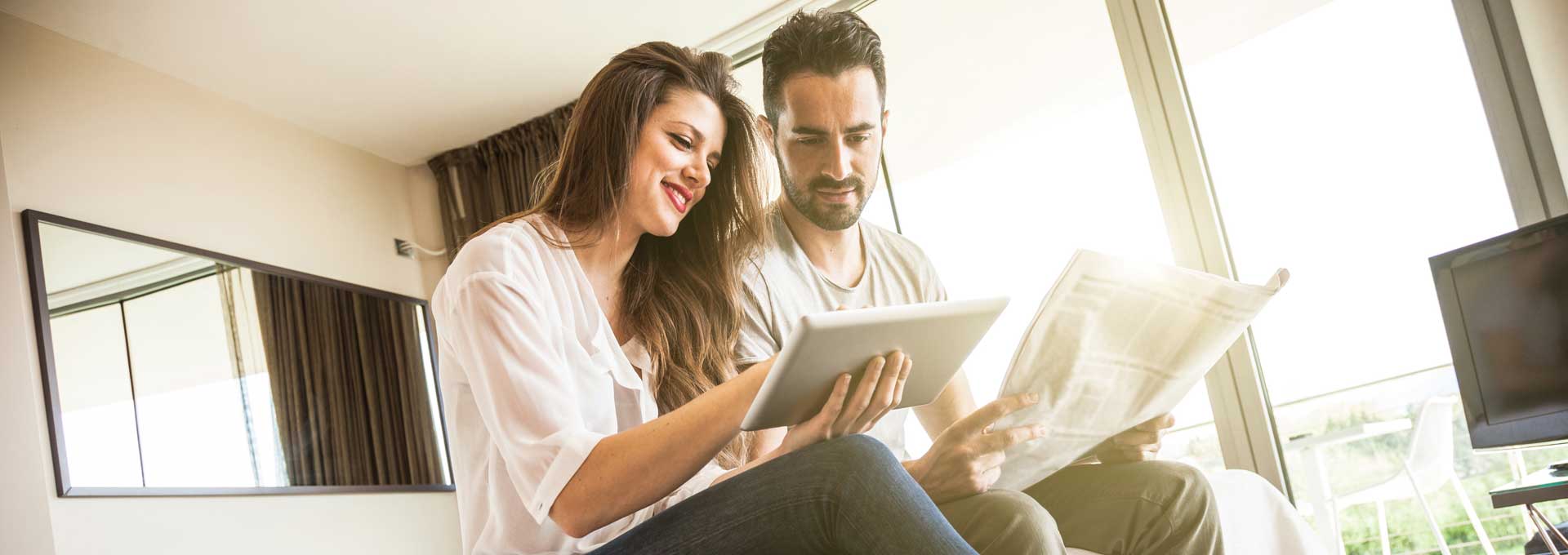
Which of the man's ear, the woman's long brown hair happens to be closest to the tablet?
the woman's long brown hair

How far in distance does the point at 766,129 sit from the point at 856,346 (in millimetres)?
1008

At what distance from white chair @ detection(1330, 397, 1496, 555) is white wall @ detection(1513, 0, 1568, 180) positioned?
58 centimetres

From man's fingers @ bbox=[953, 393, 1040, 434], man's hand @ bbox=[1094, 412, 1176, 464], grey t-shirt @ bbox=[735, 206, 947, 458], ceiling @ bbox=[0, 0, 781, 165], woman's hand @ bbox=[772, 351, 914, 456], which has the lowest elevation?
man's hand @ bbox=[1094, 412, 1176, 464]

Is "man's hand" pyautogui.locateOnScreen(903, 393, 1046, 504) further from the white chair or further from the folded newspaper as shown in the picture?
the white chair

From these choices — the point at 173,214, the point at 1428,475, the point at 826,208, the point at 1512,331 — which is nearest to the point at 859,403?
the point at 826,208

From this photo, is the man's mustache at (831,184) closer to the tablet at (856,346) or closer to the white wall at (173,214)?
the tablet at (856,346)

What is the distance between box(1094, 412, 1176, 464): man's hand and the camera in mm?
1484

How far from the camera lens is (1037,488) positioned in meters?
1.54

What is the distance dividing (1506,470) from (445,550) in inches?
124

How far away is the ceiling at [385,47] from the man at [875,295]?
54.7 inches

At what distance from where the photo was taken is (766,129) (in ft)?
6.46

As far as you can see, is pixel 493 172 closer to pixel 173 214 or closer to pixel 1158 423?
pixel 173 214

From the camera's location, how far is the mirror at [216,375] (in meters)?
2.63

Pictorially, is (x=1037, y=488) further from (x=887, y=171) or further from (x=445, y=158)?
(x=445, y=158)
